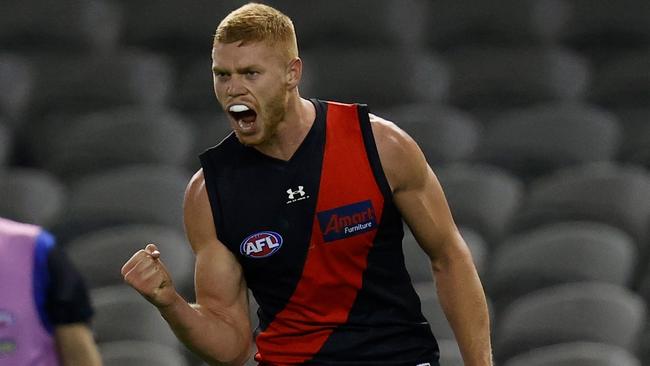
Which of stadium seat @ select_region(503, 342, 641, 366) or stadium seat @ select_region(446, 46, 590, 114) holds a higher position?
stadium seat @ select_region(446, 46, 590, 114)

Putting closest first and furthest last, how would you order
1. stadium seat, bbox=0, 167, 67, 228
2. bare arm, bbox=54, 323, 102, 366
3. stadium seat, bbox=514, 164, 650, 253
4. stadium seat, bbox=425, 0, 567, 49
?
bare arm, bbox=54, 323, 102, 366, stadium seat, bbox=514, 164, 650, 253, stadium seat, bbox=0, 167, 67, 228, stadium seat, bbox=425, 0, 567, 49

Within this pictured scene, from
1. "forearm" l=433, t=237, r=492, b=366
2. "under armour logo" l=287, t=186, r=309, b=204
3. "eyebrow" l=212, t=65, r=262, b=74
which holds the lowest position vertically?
"forearm" l=433, t=237, r=492, b=366

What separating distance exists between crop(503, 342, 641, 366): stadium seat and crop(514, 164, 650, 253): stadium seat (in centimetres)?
100

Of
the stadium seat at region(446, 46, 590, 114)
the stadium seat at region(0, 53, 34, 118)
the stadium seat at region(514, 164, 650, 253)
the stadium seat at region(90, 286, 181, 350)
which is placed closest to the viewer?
the stadium seat at region(90, 286, 181, 350)

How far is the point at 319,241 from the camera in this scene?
3314 millimetres

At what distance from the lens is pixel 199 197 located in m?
3.34

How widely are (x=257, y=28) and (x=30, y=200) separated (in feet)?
10.3

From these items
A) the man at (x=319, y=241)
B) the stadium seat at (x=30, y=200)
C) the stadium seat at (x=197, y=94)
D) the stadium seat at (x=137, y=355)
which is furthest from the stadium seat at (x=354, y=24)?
the man at (x=319, y=241)

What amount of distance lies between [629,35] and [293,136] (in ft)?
15.1

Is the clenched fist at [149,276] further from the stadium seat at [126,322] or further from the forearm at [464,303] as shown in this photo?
the stadium seat at [126,322]

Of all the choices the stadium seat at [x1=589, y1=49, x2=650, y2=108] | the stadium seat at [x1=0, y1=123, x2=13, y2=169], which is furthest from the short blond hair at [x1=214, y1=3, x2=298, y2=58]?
the stadium seat at [x1=589, y1=49, x2=650, y2=108]

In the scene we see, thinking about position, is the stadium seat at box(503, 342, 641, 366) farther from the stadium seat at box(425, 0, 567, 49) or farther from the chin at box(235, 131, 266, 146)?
the stadium seat at box(425, 0, 567, 49)

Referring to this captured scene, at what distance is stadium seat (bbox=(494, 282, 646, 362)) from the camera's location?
509 centimetres

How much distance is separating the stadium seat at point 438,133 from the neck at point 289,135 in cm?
312
